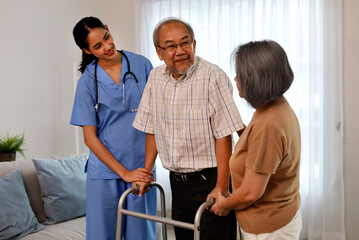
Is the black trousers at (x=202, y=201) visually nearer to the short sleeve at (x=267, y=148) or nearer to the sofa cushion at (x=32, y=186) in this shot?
the short sleeve at (x=267, y=148)

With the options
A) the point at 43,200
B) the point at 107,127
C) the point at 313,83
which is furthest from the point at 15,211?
the point at 313,83

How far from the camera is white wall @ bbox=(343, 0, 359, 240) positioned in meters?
3.29

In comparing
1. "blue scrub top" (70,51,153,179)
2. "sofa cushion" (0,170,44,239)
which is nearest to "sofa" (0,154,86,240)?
"sofa cushion" (0,170,44,239)

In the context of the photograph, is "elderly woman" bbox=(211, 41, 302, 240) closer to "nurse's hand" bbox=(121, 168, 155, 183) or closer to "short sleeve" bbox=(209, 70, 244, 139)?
"short sleeve" bbox=(209, 70, 244, 139)

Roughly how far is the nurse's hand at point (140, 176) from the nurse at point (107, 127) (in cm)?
7

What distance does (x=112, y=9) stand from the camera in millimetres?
4637

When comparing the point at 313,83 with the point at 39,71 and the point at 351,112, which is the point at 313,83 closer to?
the point at 351,112

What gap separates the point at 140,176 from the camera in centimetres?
179

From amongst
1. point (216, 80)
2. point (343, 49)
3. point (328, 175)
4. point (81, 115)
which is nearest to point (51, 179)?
point (81, 115)

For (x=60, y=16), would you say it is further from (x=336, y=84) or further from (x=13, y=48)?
(x=336, y=84)

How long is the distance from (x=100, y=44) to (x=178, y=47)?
0.46 meters

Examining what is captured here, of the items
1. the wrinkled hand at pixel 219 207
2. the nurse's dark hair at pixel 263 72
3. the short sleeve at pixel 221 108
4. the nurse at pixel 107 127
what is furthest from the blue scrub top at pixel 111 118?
the nurse's dark hair at pixel 263 72

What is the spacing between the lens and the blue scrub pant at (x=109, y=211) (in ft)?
6.32

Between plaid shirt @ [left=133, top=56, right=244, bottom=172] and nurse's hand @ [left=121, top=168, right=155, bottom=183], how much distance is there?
0.13 m
